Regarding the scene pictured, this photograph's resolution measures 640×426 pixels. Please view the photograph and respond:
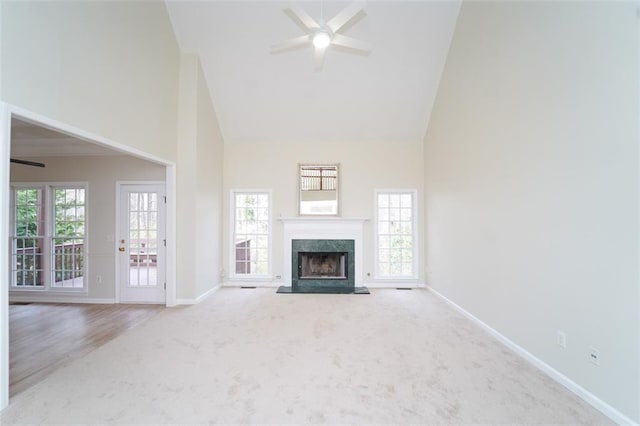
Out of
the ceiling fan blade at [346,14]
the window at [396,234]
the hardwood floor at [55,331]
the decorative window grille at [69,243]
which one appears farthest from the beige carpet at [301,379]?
the ceiling fan blade at [346,14]

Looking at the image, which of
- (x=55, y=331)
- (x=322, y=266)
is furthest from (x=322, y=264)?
(x=55, y=331)

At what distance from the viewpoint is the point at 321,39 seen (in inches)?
117

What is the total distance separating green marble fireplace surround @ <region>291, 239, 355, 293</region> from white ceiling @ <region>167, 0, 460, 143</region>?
6.92ft

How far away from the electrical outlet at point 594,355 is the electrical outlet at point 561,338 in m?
0.21

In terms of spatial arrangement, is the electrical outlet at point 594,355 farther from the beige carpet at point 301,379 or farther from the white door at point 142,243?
the white door at point 142,243

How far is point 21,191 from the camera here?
4867 mm

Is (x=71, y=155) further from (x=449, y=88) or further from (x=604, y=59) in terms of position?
(x=604, y=59)

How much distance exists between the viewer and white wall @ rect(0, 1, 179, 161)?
7.11ft

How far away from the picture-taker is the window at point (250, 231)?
18.9 ft

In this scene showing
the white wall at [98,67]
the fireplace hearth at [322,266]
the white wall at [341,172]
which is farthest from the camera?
the white wall at [341,172]

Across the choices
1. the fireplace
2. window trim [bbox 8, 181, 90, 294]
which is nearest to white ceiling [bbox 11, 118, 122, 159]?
window trim [bbox 8, 181, 90, 294]

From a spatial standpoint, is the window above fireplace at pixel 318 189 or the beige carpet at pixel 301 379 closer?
the beige carpet at pixel 301 379

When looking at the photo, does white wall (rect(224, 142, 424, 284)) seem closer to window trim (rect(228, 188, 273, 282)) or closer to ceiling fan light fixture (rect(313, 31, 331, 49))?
window trim (rect(228, 188, 273, 282))

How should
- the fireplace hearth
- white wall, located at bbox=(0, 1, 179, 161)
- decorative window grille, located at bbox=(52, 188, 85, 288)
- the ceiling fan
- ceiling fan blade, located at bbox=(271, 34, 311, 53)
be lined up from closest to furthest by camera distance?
white wall, located at bbox=(0, 1, 179, 161), the ceiling fan, ceiling fan blade, located at bbox=(271, 34, 311, 53), decorative window grille, located at bbox=(52, 188, 85, 288), the fireplace hearth
